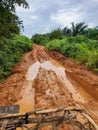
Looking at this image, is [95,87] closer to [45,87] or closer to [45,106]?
[45,87]

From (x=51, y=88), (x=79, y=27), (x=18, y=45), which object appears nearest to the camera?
(x=51, y=88)

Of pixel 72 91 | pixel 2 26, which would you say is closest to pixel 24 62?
pixel 2 26

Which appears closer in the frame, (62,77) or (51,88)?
(51,88)

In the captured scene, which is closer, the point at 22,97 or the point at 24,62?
Result: the point at 22,97

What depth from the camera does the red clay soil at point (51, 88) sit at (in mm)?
10469

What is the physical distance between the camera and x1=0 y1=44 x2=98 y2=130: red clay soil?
1047cm

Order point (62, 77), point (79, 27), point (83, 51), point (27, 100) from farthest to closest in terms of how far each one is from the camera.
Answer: point (79, 27) → point (83, 51) → point (62, 77) → point (27, 100)

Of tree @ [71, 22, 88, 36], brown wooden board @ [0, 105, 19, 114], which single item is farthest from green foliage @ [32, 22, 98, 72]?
brown wooden board @ [0, 105, 19, 114]

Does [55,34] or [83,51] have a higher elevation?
[55,34]

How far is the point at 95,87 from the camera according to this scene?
12984mm

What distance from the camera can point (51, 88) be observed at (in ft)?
41.2

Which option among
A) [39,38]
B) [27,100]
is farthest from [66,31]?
[27,100]

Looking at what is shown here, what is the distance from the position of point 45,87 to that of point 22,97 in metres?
1.58

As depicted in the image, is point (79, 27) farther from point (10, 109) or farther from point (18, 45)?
point (10, 109)
